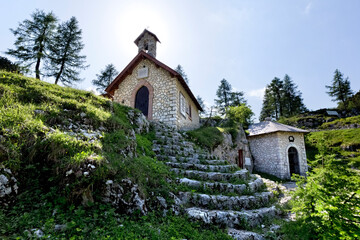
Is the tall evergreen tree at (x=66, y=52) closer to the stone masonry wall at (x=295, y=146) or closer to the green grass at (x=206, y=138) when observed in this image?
the green grass at (x=206, y=138)

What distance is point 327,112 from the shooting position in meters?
30.2

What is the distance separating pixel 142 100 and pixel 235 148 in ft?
32.4

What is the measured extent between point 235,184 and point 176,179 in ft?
6.91

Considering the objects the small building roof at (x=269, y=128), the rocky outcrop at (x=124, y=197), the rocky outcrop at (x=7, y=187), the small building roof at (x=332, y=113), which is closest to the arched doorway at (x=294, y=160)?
the small building roof at (x=269, y=128)

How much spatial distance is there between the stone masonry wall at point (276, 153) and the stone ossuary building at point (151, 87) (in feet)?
28.6

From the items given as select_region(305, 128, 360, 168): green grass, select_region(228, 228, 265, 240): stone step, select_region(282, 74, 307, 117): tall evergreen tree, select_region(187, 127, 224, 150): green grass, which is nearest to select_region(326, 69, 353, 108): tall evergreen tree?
select_region(282, 74, 307, 117): tall evergreen tree

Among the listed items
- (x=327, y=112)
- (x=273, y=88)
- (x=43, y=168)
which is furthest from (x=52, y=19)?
(x=327, y=112)

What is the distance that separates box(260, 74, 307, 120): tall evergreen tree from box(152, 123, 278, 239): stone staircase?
105ft

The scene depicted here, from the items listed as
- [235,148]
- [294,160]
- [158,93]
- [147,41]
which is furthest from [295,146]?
[147,41]

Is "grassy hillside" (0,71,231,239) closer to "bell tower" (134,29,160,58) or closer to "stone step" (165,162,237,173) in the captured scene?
"stone step" (165,162,237,173)

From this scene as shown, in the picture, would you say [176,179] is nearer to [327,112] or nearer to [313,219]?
[313,219]

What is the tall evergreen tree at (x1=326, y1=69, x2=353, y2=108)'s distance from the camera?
113ft

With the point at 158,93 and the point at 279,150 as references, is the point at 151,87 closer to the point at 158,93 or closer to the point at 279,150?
the point at 158,93

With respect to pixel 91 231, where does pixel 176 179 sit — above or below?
above
